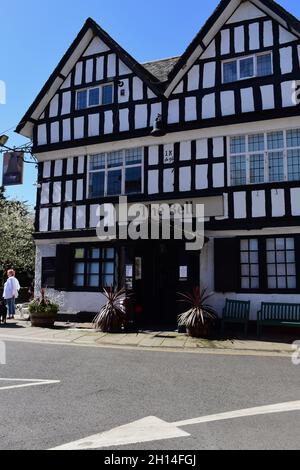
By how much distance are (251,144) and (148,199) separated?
380cm

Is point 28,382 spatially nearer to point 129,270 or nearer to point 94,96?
point 129,270

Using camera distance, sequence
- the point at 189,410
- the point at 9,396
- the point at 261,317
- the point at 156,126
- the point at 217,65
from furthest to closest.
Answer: the point at 217,65 < the point at 156,126 < the point at 261,317 < the point at 9,396 < the point at 189,410

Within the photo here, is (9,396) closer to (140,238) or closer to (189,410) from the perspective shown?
(189,410)

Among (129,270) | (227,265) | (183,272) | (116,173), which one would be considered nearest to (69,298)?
(129,270)

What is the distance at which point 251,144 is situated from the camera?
12.7 m

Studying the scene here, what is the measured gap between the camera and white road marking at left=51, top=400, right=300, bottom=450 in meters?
3.92

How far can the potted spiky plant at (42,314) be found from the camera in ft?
42.3

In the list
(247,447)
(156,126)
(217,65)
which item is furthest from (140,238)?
(247,447)

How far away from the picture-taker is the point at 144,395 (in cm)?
565

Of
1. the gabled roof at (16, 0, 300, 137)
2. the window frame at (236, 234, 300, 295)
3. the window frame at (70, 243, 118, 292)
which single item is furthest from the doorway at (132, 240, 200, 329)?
the gabled roof at (16, 0, 300, 137)

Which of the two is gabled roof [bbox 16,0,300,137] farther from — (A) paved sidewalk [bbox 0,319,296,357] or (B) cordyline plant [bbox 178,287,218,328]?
(A) paved sidewalk [bbox 0,319,296,357]

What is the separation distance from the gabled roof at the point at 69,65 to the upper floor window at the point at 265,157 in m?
4.26

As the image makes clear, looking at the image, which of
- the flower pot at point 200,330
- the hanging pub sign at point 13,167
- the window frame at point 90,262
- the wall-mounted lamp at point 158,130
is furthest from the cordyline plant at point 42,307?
the wall-mounted lamp at point 158,130

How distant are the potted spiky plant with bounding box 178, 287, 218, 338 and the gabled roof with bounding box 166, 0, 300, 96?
23.3ft
